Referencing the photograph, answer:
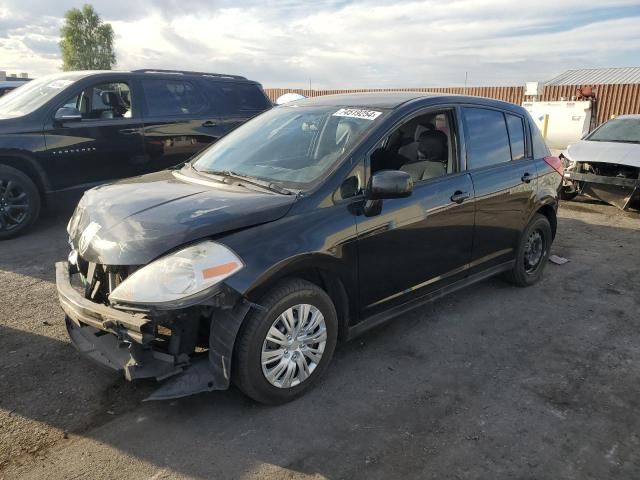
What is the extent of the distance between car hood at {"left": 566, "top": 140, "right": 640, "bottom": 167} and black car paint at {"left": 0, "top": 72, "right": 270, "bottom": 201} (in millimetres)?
5915

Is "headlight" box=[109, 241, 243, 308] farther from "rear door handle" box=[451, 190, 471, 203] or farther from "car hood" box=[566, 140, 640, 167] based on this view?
"car hood" box=[566, 140, 640, 167]

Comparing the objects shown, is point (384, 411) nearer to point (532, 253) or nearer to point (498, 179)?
point (498, 179)

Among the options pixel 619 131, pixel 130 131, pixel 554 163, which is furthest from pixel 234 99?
pixel 619 131

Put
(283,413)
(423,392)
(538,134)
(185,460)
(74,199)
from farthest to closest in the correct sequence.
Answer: (74,199) → (538,134) → (423,392) → (283,413) → (185,460)

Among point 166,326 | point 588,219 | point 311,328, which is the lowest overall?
point 588,219

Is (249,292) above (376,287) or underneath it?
above

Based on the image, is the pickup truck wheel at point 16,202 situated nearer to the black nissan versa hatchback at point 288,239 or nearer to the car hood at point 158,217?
the black nissan versa hatchback at point 288,239

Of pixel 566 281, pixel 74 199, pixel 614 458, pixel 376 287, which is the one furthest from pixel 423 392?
pixel 74 199

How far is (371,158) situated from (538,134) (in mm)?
2573

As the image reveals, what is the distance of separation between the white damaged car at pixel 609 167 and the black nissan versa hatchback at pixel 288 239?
448 cm

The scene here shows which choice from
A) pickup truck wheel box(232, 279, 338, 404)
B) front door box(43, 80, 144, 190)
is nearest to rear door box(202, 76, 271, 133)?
front door box(43, 80, 144, 190)

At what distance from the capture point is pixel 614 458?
2.56m

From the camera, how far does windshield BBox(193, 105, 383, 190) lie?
3.26 m

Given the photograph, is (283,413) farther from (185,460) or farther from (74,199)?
(74,199)
